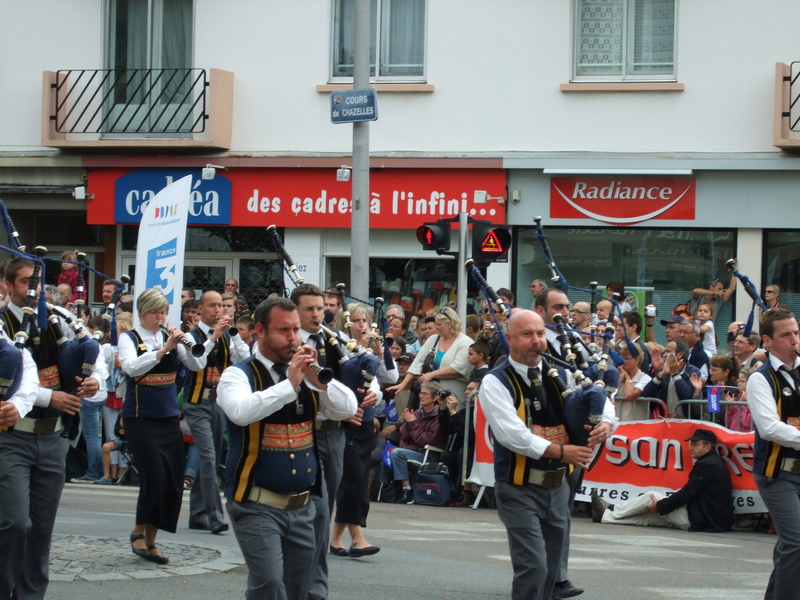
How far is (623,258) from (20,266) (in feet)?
39.6

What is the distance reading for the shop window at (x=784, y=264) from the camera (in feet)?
55.7

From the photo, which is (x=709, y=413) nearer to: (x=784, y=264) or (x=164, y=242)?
(x=164, y=242)

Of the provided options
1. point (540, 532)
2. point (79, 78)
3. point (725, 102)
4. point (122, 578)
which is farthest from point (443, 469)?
point (79, 78)

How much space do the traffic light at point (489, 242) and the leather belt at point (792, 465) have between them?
22.9ft

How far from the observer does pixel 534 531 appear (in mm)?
6062

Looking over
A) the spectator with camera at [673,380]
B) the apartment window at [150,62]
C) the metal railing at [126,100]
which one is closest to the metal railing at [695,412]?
the spectator with camera at [673,380]

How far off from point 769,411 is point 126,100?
14.7 m

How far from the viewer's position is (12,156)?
1920 centimetres

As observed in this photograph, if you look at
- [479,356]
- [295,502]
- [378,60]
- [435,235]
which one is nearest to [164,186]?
[378,60]

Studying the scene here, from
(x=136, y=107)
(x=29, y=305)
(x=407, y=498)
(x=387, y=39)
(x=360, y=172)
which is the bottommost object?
(x=407, y=498)

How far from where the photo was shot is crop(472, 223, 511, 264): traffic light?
13.4m

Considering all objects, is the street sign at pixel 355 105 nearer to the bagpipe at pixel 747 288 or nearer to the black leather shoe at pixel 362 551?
the bagpipe at pixel 747 288

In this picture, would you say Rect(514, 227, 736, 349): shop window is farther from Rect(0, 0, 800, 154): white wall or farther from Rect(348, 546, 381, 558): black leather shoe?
Rect(348, 546, 381, 558): black leather shoe

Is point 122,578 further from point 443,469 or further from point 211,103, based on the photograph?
point 211,103
